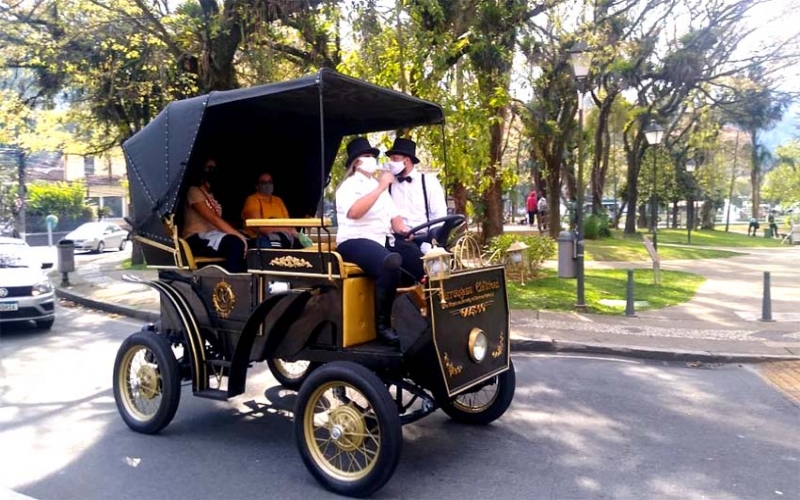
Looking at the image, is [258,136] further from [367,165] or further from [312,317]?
[312,317]

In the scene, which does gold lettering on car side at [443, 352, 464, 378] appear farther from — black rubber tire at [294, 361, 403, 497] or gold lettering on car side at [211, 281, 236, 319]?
gold lettering on car side at [211, 281, 236, 319]

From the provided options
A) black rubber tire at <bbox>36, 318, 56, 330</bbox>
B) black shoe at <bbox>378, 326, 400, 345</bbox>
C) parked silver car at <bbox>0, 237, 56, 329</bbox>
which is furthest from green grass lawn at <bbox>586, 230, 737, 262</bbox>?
black shoe at <bbox>378, 326, 400, 345</bbox>

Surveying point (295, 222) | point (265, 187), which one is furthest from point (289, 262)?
point (265, 187)

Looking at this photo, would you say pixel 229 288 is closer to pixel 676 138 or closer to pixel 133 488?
pixel 133 488

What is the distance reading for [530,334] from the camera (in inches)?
397

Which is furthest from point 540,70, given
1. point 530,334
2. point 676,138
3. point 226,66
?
point 676,138

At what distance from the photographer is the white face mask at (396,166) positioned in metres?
5.87

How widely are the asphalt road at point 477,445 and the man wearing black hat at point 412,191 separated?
177 cm

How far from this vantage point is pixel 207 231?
6453 millimetres

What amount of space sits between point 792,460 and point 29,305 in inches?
394

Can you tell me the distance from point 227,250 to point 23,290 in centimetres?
597

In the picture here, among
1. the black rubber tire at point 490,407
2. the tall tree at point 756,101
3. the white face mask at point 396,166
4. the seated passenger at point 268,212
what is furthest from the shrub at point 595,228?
the white face mask at point 396,166

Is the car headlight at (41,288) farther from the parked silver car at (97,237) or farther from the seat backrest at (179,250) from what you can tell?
the parked silver car at (97,237)

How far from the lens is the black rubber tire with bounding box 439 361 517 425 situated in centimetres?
590
